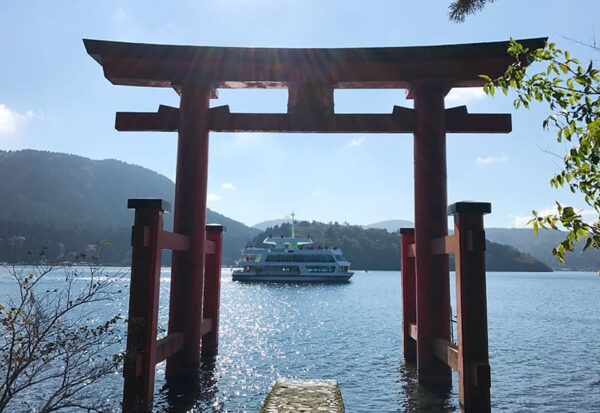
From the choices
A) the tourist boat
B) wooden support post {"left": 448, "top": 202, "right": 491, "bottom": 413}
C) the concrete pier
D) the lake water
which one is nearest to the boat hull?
the tourist boat

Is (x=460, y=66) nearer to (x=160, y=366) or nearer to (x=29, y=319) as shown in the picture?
(x=29, y=319)

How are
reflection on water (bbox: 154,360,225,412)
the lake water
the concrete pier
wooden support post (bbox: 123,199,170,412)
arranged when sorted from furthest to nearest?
the lake water → reflection on water (bbox: 154,360,225,412) → wooden support post (bbox: 123,199,170,412) → the concrete pier

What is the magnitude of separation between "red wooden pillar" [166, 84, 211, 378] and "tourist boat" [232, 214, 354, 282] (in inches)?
2020

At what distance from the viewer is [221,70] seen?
26.0ft

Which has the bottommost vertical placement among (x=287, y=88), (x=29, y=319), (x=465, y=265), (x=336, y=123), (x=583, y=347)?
(x=583, y=347)

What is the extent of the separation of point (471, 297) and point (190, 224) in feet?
15.8

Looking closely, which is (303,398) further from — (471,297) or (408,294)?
(408,294)

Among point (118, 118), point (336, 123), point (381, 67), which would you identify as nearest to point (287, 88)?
point (336, 123)

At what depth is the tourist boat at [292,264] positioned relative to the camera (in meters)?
59.4

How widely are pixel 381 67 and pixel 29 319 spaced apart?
6567mm

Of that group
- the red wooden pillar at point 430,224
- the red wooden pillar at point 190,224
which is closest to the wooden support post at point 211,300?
the red wooden pillar at point 190,224

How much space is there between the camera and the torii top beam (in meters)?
7.57

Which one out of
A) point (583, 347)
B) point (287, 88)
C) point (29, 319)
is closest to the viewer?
point (29, 319)

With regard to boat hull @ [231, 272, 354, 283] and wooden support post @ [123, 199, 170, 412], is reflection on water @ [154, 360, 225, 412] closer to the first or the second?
wooden support post @ [123, 199, 170, 412]
